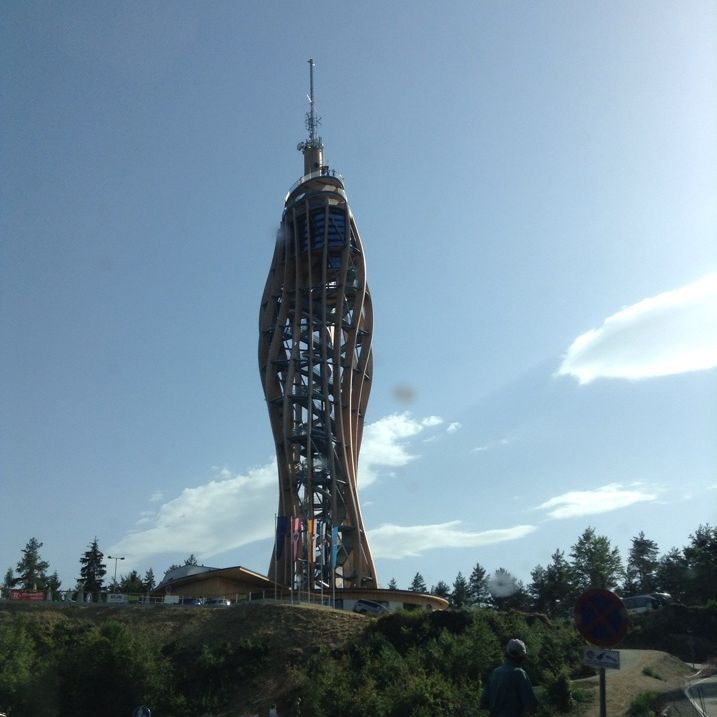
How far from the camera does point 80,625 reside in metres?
36.8

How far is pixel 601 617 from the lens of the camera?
29.2 feet

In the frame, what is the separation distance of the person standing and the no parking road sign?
6.17 feet

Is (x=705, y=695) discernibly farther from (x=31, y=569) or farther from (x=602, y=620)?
(x=31, y=569)

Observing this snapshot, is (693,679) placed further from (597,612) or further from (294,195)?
(294,195)

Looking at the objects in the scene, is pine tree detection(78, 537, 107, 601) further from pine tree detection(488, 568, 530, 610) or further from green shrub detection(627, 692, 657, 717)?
green shrub detection(627, 692, 657, 717)

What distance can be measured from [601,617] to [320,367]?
53.1 metres

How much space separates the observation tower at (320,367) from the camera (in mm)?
57094

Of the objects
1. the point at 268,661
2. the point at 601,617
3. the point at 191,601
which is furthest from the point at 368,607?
the point at 601,617

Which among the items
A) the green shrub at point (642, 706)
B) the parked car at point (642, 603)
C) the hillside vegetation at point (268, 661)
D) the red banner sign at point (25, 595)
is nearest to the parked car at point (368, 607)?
the hillside vegetation at point (268, 661)

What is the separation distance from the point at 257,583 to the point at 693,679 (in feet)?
92.0

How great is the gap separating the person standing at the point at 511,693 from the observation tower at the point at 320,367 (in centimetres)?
4666

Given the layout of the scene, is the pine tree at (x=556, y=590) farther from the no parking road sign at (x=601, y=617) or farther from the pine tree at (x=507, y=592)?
the no parking road sign at (x=601, y=617)

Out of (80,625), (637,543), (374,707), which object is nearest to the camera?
(374,707)

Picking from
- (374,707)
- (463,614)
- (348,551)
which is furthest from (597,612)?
(348,551)
